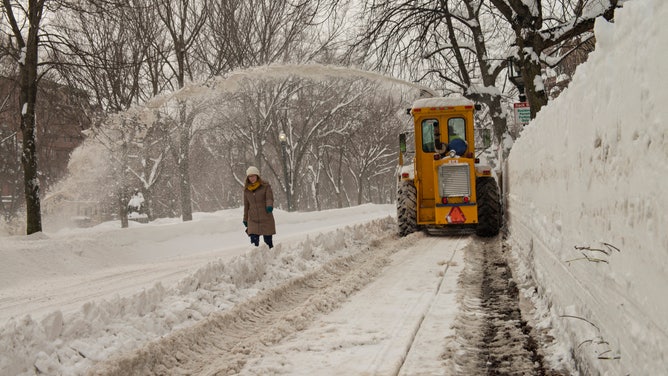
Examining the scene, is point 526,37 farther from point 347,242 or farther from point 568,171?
point 568,171

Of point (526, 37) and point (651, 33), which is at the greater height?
point (526, 37)

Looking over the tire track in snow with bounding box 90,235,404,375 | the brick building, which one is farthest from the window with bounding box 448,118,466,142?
the brick building

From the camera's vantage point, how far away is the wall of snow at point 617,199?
7.43 feet

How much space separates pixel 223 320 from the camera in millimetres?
5477

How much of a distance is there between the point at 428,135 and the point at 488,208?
2.25m

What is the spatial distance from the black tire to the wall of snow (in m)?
8.38

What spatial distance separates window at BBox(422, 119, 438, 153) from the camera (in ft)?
45.8

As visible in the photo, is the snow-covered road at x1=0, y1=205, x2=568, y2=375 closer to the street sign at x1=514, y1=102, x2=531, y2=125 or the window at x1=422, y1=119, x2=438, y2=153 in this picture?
the window at x1=422, y1=119, x2=438, y2=153

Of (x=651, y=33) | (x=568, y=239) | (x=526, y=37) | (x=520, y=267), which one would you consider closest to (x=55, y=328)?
(x=568, y=239)

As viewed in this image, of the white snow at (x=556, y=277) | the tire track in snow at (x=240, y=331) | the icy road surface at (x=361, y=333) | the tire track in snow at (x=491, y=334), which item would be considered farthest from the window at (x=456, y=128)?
the tire track in snow at (x=240, y=331)

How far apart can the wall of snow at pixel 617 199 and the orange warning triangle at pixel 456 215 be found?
8.01 m

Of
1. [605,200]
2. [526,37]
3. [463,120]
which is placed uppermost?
[526,37]

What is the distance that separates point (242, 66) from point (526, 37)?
10.7 meters

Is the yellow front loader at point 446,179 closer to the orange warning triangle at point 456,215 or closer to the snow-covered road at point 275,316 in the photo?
the orange warning triangle at point 456,215
